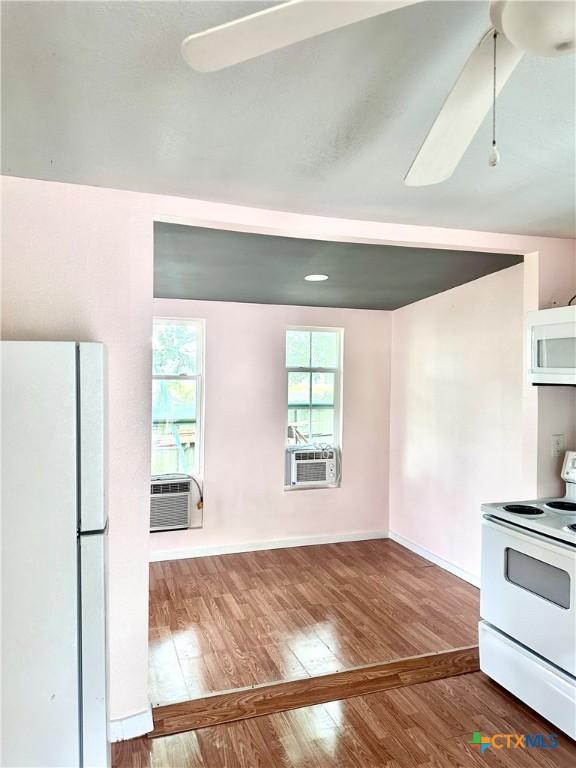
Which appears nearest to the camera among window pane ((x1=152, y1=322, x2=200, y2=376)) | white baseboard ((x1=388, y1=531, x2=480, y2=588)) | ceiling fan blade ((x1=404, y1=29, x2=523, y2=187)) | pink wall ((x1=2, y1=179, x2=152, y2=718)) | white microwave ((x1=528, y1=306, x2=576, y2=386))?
ceiling fan blade ((x1=404, y1=29, x2=523, y2=187))

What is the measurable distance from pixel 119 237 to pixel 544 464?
2.51m

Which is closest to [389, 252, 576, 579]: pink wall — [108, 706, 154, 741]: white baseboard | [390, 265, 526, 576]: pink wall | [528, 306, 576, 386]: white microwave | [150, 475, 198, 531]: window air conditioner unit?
[390, 265, 526, 576]: pink wall

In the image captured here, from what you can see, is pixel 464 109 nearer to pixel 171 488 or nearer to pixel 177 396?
pixel 177 396

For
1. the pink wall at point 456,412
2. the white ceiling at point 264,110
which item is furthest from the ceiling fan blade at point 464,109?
the pink wall at point 456,412

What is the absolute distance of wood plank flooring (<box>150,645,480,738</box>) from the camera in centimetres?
221

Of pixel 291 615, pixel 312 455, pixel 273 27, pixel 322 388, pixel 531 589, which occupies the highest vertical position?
pixel 273 27

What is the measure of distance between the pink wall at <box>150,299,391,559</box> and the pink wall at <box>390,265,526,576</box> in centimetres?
22

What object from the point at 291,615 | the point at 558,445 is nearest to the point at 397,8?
the point at 558,445

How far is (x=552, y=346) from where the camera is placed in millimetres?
2514

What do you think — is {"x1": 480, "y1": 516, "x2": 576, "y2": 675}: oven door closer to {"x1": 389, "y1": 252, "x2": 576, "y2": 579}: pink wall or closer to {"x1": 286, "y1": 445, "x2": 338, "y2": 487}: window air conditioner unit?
{"x1": 389, "y1": 252, "x2": 576, "y2": 579}: pink wall

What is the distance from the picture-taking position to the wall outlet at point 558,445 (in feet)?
9.05

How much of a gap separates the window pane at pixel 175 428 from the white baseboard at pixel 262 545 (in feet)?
2.29

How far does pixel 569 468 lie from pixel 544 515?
43 cm

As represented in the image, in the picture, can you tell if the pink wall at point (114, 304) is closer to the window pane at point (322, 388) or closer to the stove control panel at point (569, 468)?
the stove control panel at point (569, 468)
